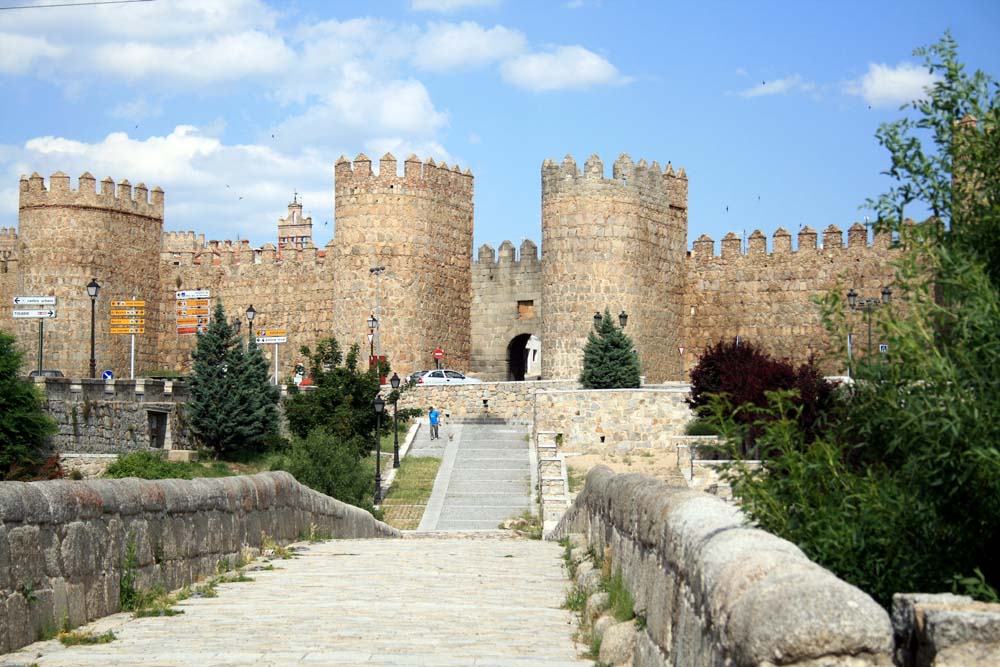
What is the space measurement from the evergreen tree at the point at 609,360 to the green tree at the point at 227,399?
758 cm

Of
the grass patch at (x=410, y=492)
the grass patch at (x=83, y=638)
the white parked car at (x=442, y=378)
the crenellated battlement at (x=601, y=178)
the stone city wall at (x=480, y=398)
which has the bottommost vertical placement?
the grass patch at (x=410, y=492)

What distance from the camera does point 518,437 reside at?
1198 inches

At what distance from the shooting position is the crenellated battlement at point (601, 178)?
3522 cm

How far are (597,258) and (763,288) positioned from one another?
5.65m

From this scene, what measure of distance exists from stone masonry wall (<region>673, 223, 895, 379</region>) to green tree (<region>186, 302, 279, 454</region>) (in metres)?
12.5

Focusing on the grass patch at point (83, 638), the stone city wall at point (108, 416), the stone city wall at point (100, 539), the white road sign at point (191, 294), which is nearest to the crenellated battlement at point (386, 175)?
the white road sign at point (191, 294)

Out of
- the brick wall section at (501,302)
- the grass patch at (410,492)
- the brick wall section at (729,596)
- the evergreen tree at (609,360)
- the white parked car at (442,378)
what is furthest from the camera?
the brick wall section at (501,302)

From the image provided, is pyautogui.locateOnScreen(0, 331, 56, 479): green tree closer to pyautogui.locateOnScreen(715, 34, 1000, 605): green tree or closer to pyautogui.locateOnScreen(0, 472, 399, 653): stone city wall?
pyautogui.locateOnScreen(0, 472, 399, 653): stone city wall

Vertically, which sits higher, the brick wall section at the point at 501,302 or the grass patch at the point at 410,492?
the brick wall section at the point at 501,302

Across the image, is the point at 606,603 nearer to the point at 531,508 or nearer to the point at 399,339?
the point at 531,508

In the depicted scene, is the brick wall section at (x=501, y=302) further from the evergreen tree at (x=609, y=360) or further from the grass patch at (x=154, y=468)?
the grass patch at (x=154, y=468)

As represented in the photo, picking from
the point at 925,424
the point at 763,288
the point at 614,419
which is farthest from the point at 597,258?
the point at 925,424

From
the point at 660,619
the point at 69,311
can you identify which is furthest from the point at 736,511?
the point at 69,311

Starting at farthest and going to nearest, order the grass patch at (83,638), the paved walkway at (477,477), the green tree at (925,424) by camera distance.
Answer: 1. the paved walkway at (477,477)
2. the grass patch at (83,638)
3. the green tree at (925,424)
